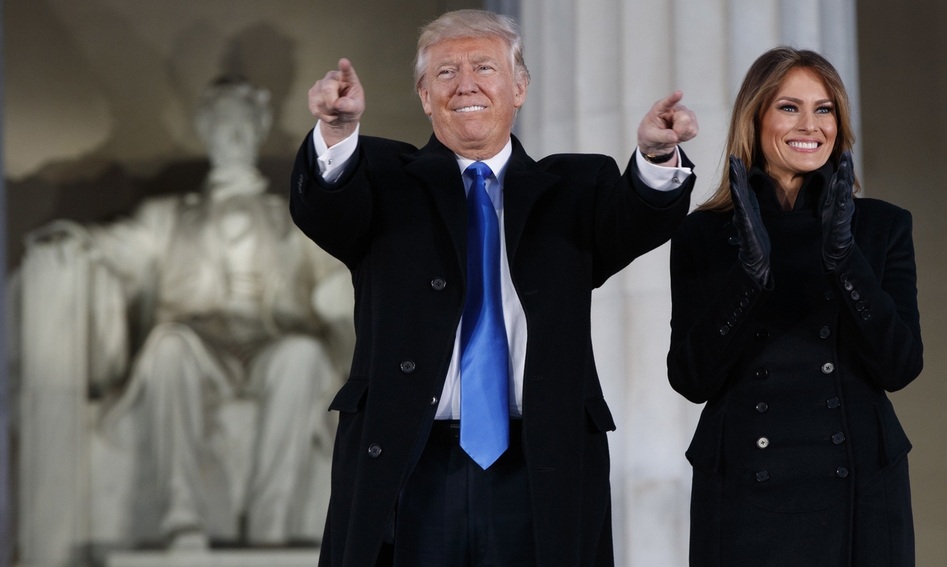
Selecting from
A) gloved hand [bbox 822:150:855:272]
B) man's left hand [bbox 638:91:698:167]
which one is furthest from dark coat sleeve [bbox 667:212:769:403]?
man's left hand [bbox 638:91:698:167]

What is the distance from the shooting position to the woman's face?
9.82ft

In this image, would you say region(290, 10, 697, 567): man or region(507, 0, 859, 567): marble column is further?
region(507, 0, 859, 567): marble column

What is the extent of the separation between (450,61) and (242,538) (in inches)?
183

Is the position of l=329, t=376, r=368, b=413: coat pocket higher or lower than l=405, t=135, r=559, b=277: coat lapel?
lower

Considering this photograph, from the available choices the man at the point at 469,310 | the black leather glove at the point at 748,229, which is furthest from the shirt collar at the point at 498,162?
the black leather glove at the point at 748,229

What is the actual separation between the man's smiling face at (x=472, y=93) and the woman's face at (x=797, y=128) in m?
0.61

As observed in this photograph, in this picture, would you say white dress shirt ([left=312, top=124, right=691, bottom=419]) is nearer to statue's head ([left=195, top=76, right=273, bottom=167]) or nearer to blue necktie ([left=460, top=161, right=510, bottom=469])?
blue necktie ([left=460, top=161, right=510, bottom=469])

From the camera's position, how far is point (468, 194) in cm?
271

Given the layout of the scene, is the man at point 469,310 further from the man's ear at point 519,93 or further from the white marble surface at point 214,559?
the white marble surface at point 214,559

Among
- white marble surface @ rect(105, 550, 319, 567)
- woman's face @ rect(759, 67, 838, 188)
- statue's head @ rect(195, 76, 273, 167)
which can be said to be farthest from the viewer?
statue's head @ rect(195, 76, 273, 167)

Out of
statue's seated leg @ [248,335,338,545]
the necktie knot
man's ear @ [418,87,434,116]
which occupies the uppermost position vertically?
man's ear @ [418,87,434,116]

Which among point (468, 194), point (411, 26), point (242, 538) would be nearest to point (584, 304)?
point (468, 194)

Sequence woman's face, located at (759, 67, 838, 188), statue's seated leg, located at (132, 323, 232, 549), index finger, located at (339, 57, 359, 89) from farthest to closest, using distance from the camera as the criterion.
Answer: statue's seated leg, located at (132, 323, 232, 549) → woman's face, located at (759, 67, 838, 188) → index finger, located at (339, 57, 359, 89)

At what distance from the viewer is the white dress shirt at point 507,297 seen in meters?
2.53
